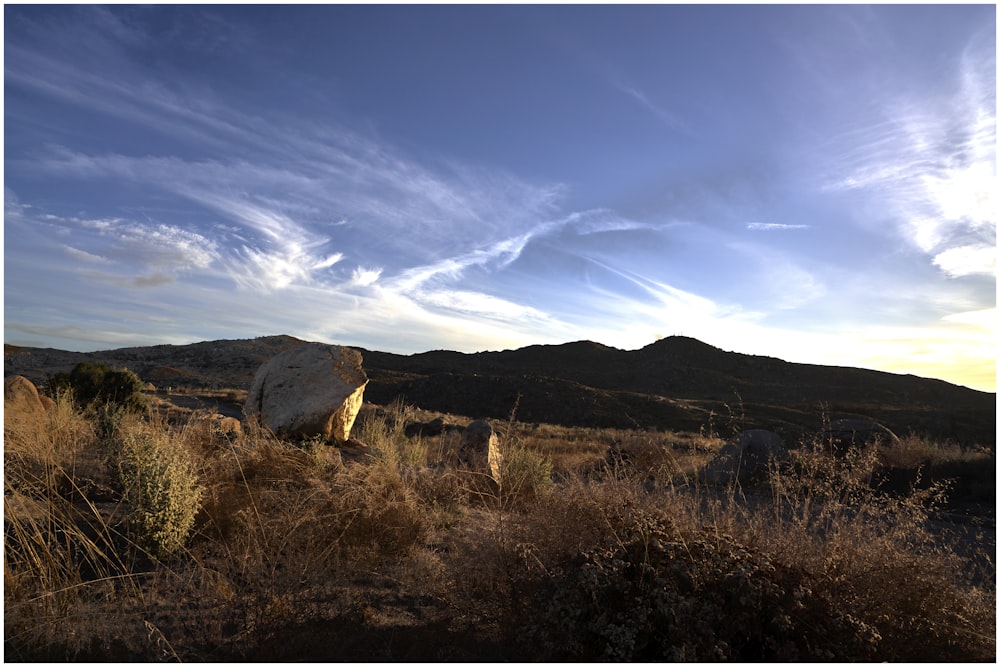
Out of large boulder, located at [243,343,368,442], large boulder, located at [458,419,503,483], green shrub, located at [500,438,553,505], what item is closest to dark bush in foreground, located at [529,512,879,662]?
green shrub, located at [500,438,553,505]

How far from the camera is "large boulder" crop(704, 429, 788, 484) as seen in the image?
12.0 metres

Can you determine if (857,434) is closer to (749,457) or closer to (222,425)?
(749,457)

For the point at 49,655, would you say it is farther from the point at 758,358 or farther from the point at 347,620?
the point at 758,358

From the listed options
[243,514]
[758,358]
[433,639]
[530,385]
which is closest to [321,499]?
[243,514]

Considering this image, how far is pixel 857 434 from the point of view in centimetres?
1381

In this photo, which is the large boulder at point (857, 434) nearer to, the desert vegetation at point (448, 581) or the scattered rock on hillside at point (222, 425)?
the desert vegetation at point (448, 581)

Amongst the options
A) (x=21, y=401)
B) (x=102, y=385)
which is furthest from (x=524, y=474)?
(x=102, y=385)

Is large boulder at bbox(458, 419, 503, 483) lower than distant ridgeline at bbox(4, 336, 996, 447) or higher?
lower

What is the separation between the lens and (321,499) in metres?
4.90

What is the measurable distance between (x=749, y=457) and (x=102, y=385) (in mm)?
14408

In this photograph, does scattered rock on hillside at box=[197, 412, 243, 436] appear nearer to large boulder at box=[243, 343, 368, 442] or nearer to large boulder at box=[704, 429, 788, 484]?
large boulder at box=[243, 343, 368, 442]

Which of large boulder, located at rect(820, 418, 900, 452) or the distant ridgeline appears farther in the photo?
the distant ridgeline

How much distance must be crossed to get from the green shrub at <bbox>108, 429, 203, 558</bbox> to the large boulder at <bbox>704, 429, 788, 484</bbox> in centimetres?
922

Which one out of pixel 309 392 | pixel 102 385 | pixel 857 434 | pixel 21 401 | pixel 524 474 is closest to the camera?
pixel 524 474
